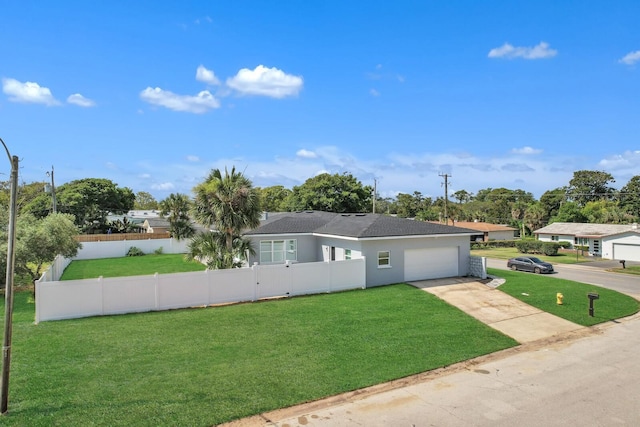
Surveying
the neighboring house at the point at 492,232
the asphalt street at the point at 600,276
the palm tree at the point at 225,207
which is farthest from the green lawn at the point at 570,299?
the neighboring house at the point at 492,232

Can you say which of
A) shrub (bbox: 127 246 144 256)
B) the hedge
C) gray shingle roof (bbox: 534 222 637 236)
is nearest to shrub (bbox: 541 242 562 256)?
the hedge

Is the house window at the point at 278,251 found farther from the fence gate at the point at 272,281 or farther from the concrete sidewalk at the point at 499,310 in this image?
the concrete sidewalk at the point at 499,310

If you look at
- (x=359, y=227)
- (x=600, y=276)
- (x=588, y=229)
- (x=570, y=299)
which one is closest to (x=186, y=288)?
(x=359, y=227)

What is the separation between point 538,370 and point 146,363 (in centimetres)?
1048

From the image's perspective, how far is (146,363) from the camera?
10.5 metres

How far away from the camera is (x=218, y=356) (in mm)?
11125

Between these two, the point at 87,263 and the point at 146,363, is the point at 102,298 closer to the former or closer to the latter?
the point at 146,363

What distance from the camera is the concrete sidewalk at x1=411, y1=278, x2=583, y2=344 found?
1498 cm

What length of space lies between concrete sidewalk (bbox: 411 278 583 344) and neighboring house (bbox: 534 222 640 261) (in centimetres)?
3218

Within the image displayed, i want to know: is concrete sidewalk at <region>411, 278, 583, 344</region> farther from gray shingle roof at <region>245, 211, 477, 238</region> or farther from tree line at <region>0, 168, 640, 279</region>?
tree line at <region>0, 168, 640, 279</region>

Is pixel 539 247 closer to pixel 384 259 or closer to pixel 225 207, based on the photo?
→ pixel 384 259

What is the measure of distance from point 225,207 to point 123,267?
15.1 meters

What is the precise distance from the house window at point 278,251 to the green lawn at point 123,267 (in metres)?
6.21

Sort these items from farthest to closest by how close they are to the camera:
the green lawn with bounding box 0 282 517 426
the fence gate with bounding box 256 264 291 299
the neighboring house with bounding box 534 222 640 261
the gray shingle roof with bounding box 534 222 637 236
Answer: the gray shingle roof with bounding box 534 222 637 236 < the neighboring house with bounding box 534 222 640 261 < the fence gate with bounding box 256 264 291 299 < the green lawn with bounding box 0 282 517 426
